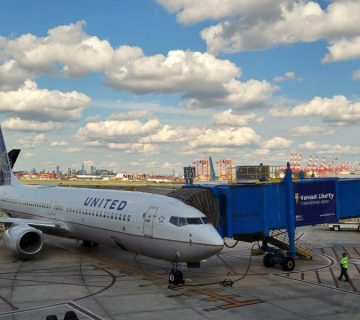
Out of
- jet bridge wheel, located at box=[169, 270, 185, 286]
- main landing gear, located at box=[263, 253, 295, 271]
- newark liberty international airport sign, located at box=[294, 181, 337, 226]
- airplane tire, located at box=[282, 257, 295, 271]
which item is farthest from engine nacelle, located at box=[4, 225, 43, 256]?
newark liberty international airport sign, located at box=[294, 181, 337, 226]

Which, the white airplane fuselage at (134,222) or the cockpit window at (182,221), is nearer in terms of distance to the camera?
the white airplane fuselage at (134,222)

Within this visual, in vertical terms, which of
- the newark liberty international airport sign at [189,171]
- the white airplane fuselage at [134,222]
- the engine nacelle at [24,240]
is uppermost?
the newark liberty international airport sign at [189,171]

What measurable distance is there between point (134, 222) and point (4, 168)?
32.0 m

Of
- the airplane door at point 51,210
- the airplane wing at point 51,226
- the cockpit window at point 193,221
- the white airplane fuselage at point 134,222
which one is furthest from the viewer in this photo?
the airplane door at point 51,210

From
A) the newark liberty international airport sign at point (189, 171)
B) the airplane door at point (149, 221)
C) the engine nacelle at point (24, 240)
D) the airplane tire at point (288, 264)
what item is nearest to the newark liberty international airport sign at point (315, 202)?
the airplane tire at point (288, 264)

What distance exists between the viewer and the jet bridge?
27.1 m

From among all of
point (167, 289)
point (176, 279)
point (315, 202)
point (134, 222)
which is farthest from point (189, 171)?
point (167, 289)

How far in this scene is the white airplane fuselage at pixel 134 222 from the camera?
22.9m

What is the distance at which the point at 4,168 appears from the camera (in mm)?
52156

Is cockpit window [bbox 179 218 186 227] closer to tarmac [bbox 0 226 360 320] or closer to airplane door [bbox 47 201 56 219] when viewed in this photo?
tarmac [bbox 0 226 360 320]

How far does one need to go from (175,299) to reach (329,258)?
56.3ft

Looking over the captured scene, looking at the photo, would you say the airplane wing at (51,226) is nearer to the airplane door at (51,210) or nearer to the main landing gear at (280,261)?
the airplane door at (51,210)

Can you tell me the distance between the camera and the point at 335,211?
32.0 metres

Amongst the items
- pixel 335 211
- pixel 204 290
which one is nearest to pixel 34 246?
pixel 204 290
